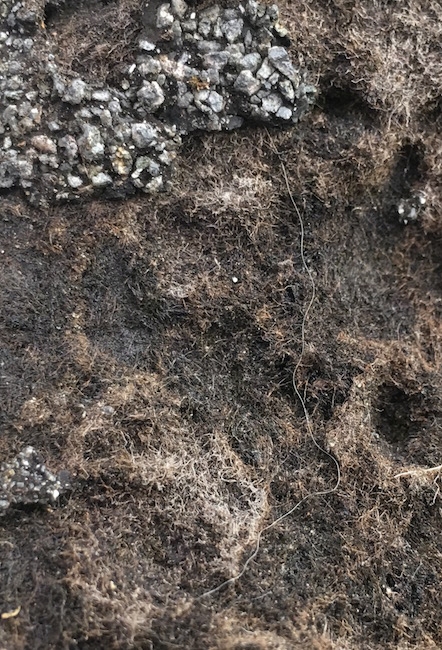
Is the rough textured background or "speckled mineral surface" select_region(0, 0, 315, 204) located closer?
the rough textured background

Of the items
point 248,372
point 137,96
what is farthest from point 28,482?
point 137,96

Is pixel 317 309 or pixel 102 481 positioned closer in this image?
pixel 102 481

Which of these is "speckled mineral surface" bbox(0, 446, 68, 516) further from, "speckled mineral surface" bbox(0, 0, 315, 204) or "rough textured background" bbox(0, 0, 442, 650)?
"speckled mineral surface" bbox(0, 0, 315, 204)

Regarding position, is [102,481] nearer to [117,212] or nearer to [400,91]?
[117,212]

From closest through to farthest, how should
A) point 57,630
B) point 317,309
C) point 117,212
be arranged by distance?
point 57,630, point 117,212, point 317,309

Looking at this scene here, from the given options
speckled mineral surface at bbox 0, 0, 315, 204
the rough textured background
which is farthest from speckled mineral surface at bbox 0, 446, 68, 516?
speckled mineral surface at bbox 0, 0, 315, 204

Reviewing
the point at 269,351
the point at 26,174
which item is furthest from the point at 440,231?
the point at 26,174
